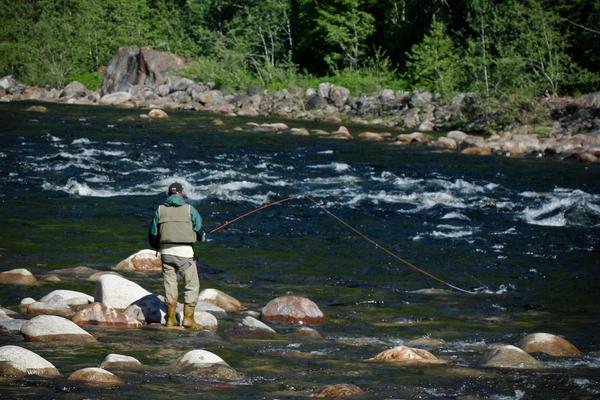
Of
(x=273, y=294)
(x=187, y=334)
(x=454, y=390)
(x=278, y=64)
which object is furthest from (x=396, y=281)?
(x=278, y=64)

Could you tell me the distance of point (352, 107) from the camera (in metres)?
42.8

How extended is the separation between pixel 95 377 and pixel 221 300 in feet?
12.3

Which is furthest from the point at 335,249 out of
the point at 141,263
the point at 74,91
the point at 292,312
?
the point at 74,91

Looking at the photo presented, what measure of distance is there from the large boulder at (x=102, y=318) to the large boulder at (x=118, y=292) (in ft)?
1.44

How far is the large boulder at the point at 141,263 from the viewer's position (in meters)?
13.2

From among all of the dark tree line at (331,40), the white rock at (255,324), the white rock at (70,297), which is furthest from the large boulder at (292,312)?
the dark tree line at (331,40)

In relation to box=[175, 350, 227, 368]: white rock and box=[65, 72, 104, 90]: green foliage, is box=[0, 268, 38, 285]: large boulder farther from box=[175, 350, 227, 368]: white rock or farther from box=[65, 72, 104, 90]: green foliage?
box=[65, 72, 104, 90]: green foliage

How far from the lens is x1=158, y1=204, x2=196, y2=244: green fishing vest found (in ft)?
33.1

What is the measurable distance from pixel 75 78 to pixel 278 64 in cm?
1405

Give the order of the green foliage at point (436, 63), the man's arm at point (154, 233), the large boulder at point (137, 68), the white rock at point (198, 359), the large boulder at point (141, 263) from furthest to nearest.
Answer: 1. the large boulder at point (137, 68)
2. the green foliage at point (436, 63)
3. the large boulder at point (141, 263)
4. the man's arm at point (154, 233)
5. the white rock at point (198, 359)

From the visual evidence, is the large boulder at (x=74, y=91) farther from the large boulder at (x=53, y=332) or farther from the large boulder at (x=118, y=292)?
the large boulder at (x=53, y=332)

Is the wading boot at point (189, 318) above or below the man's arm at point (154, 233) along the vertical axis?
below

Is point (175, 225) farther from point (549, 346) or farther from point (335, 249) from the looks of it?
point (335, 249)

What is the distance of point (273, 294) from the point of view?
1212 centimetres
